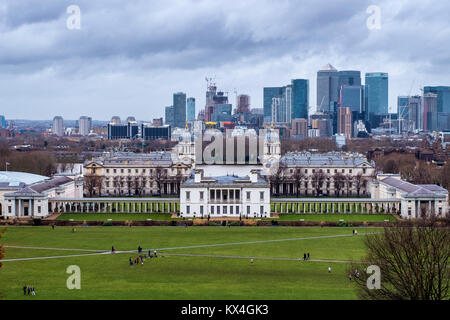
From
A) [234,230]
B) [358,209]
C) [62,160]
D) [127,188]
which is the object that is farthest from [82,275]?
[62,160]

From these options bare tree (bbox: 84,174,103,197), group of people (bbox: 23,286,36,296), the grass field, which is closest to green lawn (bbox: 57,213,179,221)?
the grass field

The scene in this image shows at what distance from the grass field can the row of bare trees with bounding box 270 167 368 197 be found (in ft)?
107

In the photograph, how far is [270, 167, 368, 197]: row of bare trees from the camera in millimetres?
99375

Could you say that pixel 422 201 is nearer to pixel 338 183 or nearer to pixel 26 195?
pixel 338 183

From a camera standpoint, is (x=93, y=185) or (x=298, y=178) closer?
(x=93, y=185)

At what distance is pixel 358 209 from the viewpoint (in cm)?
8238

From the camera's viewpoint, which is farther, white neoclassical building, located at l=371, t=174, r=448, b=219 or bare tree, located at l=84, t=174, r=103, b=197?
bare tree, located at l=84, t=174, r=103, b=197

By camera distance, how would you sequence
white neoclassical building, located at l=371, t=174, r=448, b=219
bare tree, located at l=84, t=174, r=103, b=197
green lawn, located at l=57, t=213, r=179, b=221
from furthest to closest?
bare tree, located at l=84, t=174, r=103, b=197, white neoclassical building, located at l=371, t=174, r=448, b=219, green lawn, located at l=57, t=213, r=179, b=221

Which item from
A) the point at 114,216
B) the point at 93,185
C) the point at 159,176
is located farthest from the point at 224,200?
the point at 93,185

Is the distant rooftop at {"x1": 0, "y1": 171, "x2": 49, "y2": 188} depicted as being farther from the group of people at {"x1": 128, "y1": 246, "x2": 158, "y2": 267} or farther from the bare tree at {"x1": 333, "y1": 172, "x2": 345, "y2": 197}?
the bare tree at {"x1": 333, "y1": 172, "x2": 345, "y2": 197}

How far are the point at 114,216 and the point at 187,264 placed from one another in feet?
106

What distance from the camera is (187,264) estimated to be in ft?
155

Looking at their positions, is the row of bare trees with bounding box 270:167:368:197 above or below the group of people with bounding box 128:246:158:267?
above

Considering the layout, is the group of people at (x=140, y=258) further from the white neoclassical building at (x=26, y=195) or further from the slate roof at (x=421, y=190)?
the slate roof at (x=421, y=190)
